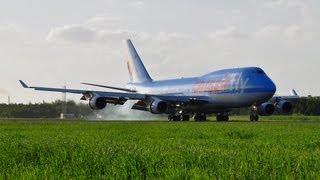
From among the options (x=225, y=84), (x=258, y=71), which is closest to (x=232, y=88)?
(x=225, y=84)

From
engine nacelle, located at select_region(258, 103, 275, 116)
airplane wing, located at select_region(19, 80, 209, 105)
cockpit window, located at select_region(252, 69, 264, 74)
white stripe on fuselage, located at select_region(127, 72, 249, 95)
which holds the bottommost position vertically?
engine nacelle, located at select_region(258, 103, 275, 116)

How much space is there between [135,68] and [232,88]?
78.7 feet

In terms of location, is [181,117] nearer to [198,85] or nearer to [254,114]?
[198,85]

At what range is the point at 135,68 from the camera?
2805 inches

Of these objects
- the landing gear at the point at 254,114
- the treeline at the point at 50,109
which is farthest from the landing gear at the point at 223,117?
the treeline at the point at 50,109

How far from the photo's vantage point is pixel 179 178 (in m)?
6.12

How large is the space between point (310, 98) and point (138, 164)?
100 m

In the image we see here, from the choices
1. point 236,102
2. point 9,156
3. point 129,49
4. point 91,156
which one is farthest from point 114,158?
point 129,49

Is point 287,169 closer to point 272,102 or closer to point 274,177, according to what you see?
point 274,177

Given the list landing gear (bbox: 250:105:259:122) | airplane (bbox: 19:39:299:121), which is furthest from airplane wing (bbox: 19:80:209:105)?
landing gear (bbox: 250:105:259:122)

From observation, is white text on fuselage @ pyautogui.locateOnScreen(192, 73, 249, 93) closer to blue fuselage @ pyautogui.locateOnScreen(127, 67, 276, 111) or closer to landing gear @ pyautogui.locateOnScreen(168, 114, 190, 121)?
blue fuselage @ pyautogui.locateOnScreen(127, 67, 276, 111)

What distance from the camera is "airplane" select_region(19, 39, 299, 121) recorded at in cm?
→ 4841

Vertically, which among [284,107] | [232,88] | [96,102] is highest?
[232,88]

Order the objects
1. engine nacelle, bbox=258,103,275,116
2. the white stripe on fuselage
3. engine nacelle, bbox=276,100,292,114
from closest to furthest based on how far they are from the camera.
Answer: the white stripe on fuselage
engine nacelle, bbox=258,103,275,116
engine nacelle, bbox=276,100,292,114
